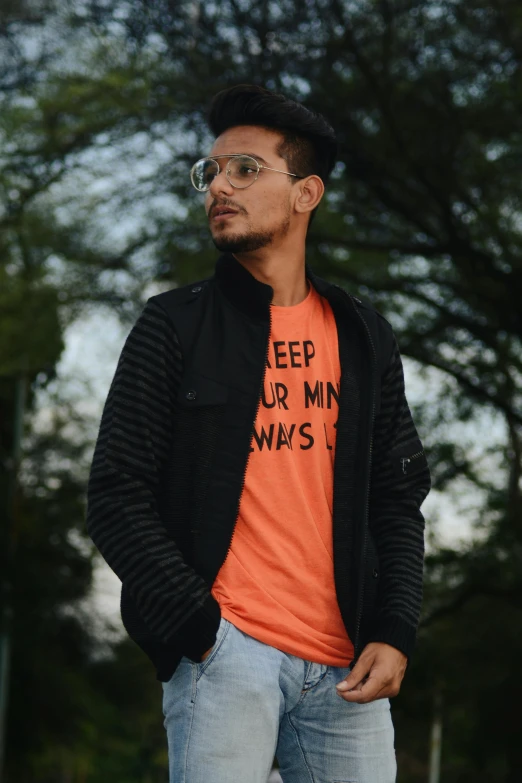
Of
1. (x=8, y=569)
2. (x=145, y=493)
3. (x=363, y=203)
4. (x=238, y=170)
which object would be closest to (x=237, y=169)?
(x=238, y=170)

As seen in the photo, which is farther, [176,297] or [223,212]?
[223,212]

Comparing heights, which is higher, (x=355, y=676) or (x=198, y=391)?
(x=198, y=391)

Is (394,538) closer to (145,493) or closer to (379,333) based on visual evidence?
(379,333)

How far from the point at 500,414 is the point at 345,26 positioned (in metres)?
5.95

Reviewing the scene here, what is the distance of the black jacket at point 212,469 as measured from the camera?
2729mm

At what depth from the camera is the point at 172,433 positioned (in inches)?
115

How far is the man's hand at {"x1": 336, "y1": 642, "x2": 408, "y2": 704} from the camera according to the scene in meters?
2.84

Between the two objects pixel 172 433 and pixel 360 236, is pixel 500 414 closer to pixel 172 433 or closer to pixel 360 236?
pixel 360 236

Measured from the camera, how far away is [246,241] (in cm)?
323

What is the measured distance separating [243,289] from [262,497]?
23.6 inches

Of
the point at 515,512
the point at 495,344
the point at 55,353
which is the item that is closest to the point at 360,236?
the point at 495,344

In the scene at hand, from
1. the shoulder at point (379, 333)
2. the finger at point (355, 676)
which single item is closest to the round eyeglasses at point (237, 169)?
the shoulder at point (379, 333)

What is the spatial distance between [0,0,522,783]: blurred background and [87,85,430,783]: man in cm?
699

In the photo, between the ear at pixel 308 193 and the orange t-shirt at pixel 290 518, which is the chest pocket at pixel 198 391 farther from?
the ear at pixel 308 193
